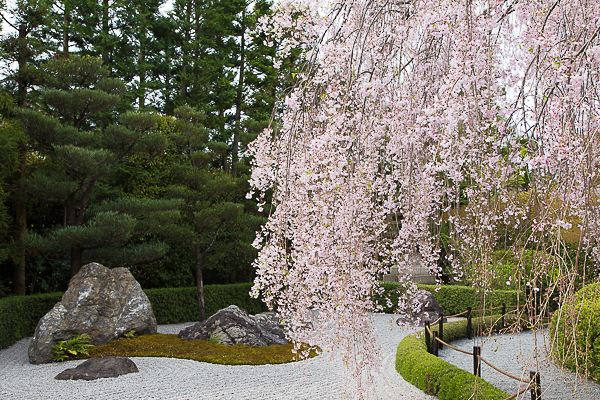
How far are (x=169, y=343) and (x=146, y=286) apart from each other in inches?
141

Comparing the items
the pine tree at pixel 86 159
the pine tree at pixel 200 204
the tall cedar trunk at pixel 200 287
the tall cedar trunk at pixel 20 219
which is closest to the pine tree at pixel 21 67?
the tall cedar trunk at pixel 20 219

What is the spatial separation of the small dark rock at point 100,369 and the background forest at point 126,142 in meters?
2.32

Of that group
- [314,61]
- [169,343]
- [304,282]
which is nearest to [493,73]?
[314,61]

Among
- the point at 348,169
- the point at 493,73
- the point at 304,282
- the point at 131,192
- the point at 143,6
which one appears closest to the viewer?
the point at 493,73

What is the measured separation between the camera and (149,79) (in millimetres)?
13633

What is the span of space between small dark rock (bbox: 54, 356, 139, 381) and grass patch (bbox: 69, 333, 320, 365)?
28.2 inches

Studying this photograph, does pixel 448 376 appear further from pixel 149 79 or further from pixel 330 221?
pixel 149 79

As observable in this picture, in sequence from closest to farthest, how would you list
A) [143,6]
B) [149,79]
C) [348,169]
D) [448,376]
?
[348,169] → [448,376] → [143,6] → [149,79]

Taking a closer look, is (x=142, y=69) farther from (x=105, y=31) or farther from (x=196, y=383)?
(x=196, y=383)

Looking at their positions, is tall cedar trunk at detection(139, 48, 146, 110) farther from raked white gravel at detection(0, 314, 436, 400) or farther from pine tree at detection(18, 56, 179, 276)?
raked white gravel at detection(0, 314, 436, 400)

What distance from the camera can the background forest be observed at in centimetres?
699

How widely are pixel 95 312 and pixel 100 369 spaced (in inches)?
60.3

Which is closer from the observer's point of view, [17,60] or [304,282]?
[304,282]

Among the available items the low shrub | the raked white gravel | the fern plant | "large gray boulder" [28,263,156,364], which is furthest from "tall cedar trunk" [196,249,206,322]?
the raked white gravel
